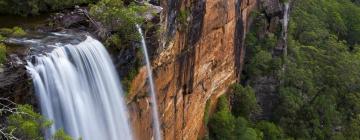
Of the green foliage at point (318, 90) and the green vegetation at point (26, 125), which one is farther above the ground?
the green vegetation at point (26, 125)

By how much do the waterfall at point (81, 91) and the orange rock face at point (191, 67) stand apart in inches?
60.9

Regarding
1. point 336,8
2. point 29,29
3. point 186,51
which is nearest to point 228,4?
point 186,51

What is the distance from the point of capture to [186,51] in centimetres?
2059

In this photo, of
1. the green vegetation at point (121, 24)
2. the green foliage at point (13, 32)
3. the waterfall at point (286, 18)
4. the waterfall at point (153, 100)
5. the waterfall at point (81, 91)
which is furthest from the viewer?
the waterfall at point (286, 18)

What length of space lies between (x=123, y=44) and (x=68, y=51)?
2437 mm

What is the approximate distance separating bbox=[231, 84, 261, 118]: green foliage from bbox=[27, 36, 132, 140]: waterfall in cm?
1458

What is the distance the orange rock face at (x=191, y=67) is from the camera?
58.0ft

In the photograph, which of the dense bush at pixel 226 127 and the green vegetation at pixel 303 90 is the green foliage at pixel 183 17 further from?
the green vegetation at pixel 303 90

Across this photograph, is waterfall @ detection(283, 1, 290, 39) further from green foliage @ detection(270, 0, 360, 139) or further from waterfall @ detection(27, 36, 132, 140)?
waterfall @ detection(27, 36, 132, 140)

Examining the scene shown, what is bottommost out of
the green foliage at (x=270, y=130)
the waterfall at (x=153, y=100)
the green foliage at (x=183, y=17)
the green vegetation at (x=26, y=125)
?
the green foliage at (x=270, y=130)

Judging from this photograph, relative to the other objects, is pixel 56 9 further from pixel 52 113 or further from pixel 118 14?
pixel 52 113

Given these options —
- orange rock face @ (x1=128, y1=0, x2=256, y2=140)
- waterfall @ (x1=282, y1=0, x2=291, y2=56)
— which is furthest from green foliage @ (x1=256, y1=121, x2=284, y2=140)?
waterfall @ (x1=282, y1=0, x2=291, y2=56)

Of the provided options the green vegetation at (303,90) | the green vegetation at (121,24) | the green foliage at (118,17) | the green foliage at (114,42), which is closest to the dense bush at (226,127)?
the green vegetation at (303,90)

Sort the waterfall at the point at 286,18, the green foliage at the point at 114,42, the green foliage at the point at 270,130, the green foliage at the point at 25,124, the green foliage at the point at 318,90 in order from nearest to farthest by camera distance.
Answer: the green foliage at the point at 25,124
the green foliage at the point at 114,42
the green foliage at the point at 270,130
the green foliage at the point at 318,90
the waterfall at the point at 286,18
